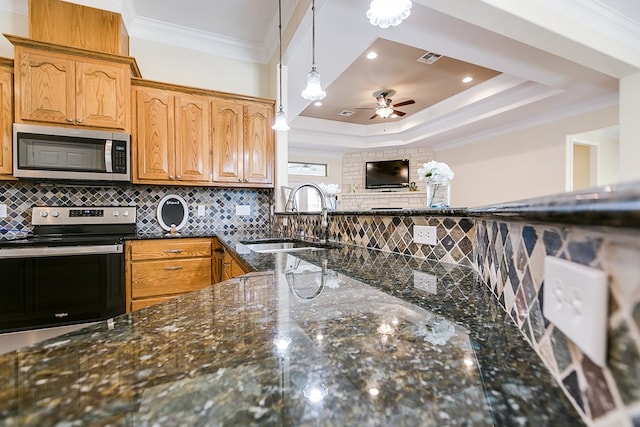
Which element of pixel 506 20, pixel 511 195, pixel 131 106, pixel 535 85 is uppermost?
pixel 535 85

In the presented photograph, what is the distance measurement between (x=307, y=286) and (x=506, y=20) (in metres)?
2.49

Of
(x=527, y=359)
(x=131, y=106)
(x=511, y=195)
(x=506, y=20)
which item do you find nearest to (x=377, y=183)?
(x=511, y=195)

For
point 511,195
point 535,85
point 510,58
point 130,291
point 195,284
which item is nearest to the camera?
point 130,291

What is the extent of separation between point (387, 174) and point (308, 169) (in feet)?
6.24

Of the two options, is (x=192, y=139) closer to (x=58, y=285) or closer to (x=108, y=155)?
(x=108, y=155)

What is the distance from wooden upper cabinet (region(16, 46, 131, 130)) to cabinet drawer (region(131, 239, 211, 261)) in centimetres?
103

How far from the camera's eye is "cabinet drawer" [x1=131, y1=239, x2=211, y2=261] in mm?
2326

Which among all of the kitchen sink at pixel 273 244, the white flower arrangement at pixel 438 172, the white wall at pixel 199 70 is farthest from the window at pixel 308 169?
the white flower arrangement at pixel 438 172

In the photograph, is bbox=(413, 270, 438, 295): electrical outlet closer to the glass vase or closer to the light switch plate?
the glass vase

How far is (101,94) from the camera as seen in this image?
2391 mm

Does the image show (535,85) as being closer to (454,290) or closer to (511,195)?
(511,195)

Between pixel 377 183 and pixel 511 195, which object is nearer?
pixel 511 195

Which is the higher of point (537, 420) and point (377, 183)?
point (377, 183)

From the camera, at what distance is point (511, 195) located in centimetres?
504
